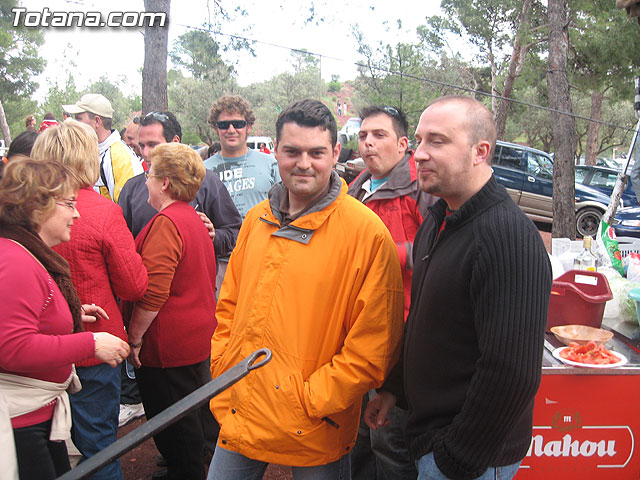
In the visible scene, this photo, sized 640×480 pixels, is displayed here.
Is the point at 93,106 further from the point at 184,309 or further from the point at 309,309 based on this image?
the point at 309,309

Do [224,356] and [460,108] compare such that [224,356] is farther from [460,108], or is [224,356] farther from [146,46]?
[146,46]

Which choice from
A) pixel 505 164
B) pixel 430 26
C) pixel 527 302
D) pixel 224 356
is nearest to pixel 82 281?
pixel 224 356

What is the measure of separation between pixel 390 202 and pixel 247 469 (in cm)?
153

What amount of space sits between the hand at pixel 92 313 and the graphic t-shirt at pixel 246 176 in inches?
67.2

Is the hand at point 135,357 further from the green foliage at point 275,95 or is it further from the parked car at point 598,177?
the green foliage at point 275,95

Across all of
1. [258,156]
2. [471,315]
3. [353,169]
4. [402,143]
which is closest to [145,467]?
[258,156]

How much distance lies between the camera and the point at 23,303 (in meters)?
1.80

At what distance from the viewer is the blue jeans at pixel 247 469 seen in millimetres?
1903

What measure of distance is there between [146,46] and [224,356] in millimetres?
8009

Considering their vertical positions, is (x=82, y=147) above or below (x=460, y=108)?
below

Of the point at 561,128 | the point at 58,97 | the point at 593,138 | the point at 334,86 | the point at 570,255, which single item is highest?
the point at 334,86

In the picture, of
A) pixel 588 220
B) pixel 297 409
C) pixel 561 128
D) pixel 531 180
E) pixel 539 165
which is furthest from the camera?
pixel 539 165

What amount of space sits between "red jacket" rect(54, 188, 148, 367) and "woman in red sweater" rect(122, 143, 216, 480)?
0.15 metres

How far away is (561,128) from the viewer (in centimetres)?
850
